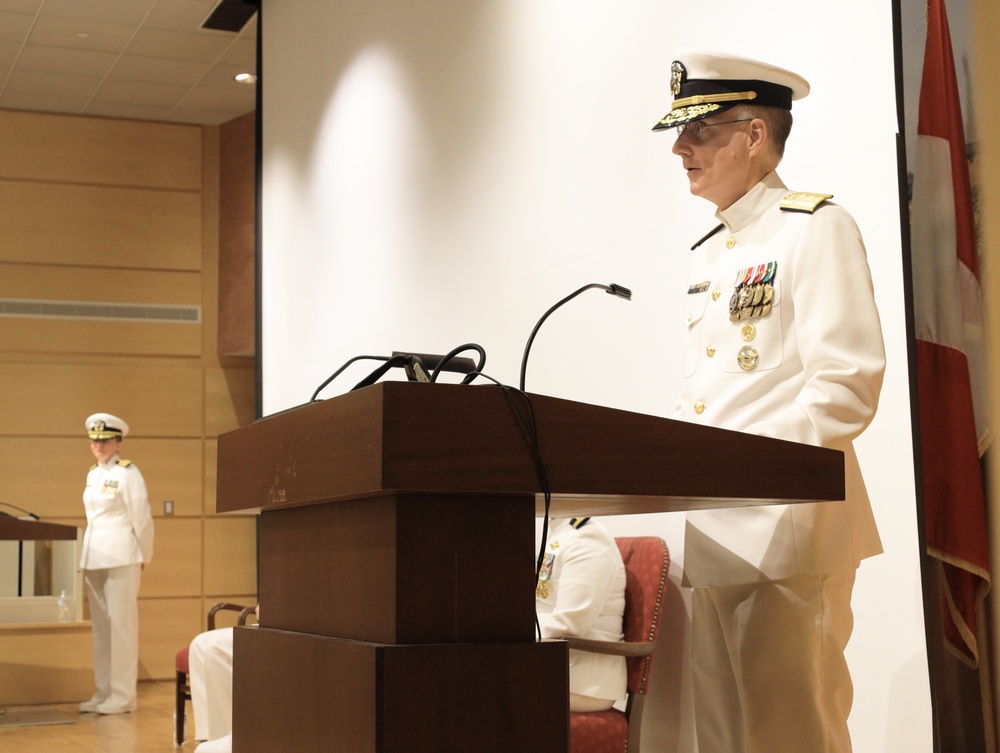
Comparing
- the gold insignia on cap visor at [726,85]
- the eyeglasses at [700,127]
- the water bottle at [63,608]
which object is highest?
the gold insignia on cap visor at [726,85]

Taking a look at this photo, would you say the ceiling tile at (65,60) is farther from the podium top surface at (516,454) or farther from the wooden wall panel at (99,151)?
the podium top surface at (516,454)

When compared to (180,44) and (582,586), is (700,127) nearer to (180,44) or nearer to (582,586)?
(582,586)

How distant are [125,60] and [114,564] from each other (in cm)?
347

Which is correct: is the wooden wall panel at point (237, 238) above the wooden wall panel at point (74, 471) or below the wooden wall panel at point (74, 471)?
above

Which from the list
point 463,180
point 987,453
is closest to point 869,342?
point 987,453

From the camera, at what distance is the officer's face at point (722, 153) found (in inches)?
79.1

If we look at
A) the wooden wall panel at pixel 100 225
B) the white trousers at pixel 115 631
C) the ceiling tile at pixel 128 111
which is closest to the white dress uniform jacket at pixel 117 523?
the white trousers at pixel 115 631

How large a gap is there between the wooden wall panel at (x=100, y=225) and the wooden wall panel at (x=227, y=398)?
0.89m

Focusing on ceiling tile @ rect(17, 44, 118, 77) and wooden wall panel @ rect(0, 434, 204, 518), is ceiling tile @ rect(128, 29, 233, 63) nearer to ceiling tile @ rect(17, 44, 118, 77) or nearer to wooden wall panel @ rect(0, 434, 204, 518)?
ceiling tile @ rect(17, 44, 118, 77)

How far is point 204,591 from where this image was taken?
352 inches

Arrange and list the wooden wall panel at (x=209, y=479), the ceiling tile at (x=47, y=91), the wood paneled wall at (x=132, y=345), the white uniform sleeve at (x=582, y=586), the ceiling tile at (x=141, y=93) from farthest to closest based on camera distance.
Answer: the wooden wall panel at (x=209, y=479)
the wood paneled wall at (x=132, y=345)
the ceiling tile at (x=141, y=93)
the ceiling tile at (x=47, y=91)
the white uniform sleeve at (x=582, y=586)

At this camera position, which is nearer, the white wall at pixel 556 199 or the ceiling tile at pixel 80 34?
the white wall at pixel 556 199

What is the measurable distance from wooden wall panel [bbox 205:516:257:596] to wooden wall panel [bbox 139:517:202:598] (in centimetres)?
9

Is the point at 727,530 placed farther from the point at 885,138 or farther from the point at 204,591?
the point at 204,591
